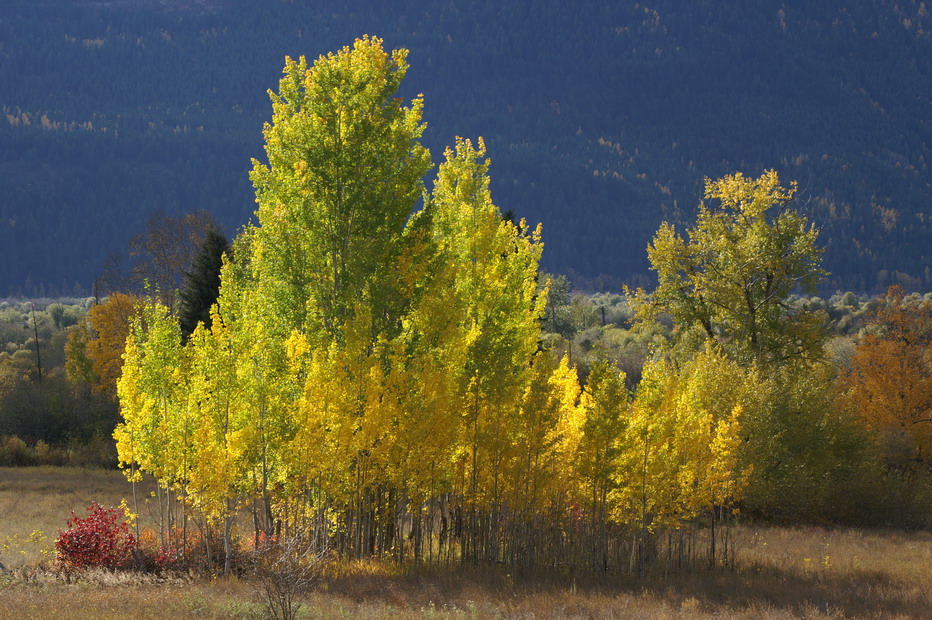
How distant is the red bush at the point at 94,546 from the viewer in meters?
23.7

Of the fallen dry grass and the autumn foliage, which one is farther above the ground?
the autumn foliage

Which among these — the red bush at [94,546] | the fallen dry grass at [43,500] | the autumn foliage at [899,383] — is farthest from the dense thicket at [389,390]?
the autumn foliage at [899,383]

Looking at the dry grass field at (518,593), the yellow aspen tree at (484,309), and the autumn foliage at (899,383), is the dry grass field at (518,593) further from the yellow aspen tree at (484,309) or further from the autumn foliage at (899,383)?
the autumn foliage at (899,383)

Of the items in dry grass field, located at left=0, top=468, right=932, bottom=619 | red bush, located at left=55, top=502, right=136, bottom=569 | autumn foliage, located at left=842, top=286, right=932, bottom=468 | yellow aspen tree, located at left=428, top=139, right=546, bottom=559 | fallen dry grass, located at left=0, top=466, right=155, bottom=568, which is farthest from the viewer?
autumn foliage, located at left=842, top=286, right=932, bottom=468

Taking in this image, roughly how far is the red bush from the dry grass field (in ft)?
2.80

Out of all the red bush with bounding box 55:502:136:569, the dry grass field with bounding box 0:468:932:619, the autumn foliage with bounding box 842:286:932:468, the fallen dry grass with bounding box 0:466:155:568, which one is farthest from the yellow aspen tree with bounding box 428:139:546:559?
the autumn foliage with bounding box 842:286:932:468

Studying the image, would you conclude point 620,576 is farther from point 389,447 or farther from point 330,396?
point 330,396

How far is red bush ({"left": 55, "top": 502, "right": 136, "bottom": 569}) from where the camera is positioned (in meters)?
23.7

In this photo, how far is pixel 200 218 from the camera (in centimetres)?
6262

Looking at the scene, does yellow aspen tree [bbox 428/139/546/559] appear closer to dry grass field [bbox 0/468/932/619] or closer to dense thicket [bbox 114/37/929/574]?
dense thicket [bbox 114/37/929/574]

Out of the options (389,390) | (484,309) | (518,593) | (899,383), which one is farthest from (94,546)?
(899,383)

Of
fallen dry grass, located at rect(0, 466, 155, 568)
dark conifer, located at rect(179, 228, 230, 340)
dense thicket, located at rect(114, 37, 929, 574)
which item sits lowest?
fallen dry grass, located at rect(0, 466, 155, 568)

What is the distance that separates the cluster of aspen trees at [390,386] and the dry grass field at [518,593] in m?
1.79

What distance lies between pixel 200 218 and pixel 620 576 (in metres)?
46.0
